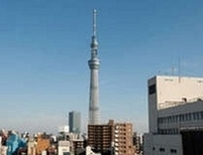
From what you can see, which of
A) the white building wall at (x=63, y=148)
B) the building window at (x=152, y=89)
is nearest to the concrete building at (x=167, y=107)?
the building window at (x=152, y=89)

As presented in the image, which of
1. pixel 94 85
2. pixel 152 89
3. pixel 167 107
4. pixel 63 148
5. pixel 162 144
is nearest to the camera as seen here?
pixel 162 144

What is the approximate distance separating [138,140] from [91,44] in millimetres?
66867

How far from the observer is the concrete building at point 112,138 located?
88875 millimetres

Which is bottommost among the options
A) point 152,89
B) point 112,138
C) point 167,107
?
point 112,138

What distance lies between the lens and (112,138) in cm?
10738

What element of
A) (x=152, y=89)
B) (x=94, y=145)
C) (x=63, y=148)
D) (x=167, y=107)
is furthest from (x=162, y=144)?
(x=94, y=145)

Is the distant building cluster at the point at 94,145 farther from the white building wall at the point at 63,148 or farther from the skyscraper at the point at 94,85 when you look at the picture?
the skyscraper at the point at 94,85

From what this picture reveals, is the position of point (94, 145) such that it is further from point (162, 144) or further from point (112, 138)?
point (162, 144)

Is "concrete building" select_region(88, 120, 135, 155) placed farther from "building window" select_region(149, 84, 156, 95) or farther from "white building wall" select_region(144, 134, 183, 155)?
"building window" select_region(149, 84, 156, 95)

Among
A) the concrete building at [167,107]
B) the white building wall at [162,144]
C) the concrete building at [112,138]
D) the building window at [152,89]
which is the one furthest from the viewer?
the concrete building at [112,138]

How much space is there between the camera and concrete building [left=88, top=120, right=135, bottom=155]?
88875 mm

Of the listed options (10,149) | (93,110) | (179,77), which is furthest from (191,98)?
(93,110)

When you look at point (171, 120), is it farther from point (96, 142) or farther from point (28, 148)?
point (96, 142)

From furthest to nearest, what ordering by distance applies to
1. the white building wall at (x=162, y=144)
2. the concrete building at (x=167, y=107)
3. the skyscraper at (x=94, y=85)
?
the skyscraper at (x=94, y=85), the concrete building at (x=167, y=107), the white building wall at (x=162, y=144)
